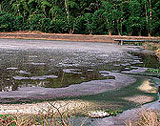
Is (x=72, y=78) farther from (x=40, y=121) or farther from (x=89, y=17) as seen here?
(x=89, y=17)

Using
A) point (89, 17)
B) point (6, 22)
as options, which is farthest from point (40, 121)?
point (6, 22)

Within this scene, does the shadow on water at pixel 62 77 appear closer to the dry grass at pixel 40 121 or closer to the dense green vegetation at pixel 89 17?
the dry grass at pixel 40 121

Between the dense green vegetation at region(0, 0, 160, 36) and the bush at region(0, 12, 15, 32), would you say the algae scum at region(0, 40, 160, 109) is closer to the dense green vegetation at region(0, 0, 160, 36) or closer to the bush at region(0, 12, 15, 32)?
the dense green vegetation at region(0, 0, 160, 36)

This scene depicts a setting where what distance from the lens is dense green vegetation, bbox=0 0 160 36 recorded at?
38000mm

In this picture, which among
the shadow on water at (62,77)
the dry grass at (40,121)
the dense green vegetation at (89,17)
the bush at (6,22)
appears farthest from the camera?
the bush at (6,22)

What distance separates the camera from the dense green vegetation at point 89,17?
3800 centimetres

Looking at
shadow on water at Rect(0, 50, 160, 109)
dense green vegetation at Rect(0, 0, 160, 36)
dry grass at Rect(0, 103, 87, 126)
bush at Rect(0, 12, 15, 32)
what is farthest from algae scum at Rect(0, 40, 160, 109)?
bush at Rect(0, 12, 15, 32)

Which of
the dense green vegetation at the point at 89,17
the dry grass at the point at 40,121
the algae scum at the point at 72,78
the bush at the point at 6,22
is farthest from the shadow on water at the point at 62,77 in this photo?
the bush at the point at 6,22

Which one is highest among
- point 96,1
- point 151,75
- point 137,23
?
point 96,1

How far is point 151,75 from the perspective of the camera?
1270cm

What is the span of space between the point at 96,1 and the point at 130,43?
1406 centimetres

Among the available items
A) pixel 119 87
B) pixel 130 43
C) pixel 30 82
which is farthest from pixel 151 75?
pixel 130 43

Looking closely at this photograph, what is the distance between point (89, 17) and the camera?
3966 cm

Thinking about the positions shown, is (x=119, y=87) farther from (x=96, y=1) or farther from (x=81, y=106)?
(x=96, y=1)
